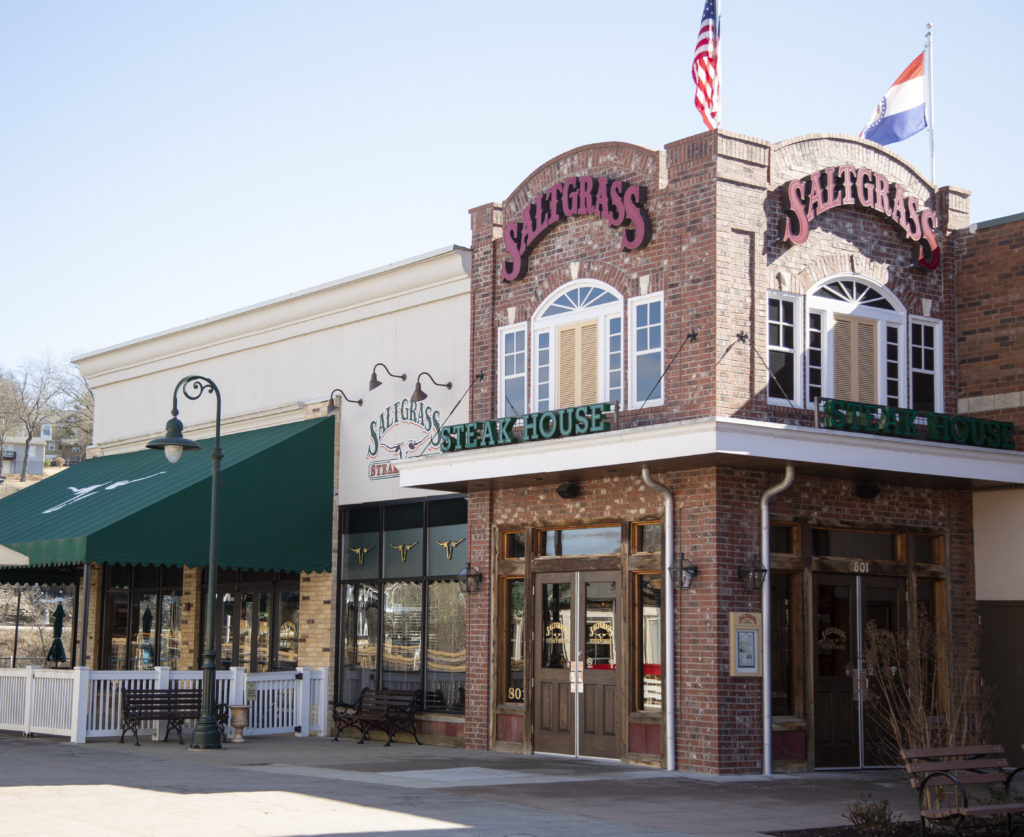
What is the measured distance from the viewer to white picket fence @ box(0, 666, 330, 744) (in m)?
19.2

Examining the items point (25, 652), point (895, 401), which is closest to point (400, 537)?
point (895, 401)

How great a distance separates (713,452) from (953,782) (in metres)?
4.69

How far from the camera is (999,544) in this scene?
17703 mm

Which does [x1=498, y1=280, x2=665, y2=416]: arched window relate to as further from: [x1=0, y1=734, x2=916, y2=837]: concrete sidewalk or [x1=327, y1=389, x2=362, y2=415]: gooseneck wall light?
[x1=0, y1=734, x2=916, y2=837]: concrete sidewalk

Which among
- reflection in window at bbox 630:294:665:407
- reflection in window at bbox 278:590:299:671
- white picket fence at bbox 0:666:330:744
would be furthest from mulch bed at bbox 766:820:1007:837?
reflection in window at bbox 278:590:299:671

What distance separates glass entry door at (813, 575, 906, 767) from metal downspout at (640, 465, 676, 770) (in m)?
1.90

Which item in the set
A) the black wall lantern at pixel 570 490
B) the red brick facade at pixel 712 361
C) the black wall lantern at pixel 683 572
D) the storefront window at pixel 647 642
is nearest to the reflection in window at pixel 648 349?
the red brick facade at pixel 712 361

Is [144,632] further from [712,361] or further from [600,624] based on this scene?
[712,361]

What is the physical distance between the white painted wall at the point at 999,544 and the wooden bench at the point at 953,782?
5.71m

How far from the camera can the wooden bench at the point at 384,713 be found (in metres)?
19.4

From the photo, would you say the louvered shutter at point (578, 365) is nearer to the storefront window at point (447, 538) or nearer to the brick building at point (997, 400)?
the storefront window at point (447, 538)

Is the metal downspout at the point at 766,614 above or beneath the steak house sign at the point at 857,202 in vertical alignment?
beneath

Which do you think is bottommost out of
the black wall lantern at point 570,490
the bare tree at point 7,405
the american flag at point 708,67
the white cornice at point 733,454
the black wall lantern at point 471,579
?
the black wall lantern at point 471,579

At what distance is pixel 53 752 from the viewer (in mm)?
17469
